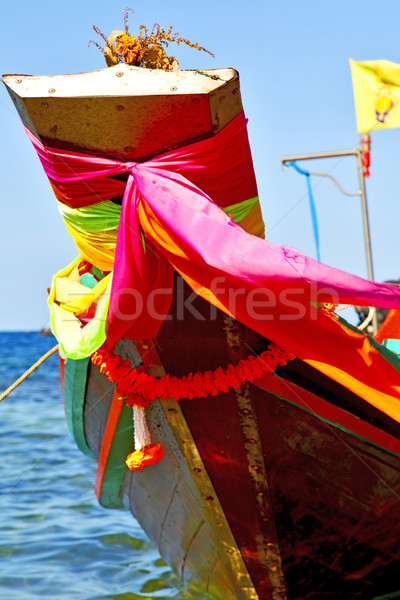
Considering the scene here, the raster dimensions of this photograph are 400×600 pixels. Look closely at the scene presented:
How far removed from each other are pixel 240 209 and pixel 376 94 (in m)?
4.90

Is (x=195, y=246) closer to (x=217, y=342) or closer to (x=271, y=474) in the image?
(x=217, y=342)

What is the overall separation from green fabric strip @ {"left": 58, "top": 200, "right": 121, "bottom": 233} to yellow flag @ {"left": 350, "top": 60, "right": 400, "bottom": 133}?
5044mm

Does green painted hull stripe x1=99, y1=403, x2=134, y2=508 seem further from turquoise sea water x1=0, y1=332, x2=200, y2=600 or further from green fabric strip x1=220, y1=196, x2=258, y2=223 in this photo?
green fabric strip x1=220, y1=196, x2=258, y2=223

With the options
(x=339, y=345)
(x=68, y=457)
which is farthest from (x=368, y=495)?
(x=68, y=457)

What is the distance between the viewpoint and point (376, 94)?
7.15 meters

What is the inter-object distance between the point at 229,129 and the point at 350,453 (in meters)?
1.58

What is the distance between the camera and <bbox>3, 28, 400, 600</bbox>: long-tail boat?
2543mm

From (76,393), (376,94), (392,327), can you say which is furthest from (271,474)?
(376,94)

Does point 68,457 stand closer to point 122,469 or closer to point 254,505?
point 122,469

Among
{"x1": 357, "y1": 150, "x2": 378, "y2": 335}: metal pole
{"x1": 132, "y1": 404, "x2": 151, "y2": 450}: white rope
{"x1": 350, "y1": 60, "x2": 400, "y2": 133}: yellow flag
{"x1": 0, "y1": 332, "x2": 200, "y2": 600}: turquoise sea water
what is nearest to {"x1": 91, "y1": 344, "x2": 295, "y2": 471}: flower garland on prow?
{"x1": 132, "y1": 404, "x2": 151, "y2": 450}: white rope

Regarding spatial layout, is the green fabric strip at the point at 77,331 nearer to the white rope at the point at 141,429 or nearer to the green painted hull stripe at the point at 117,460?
the white rope at the point at 141,429

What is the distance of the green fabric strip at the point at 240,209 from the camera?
114 inches

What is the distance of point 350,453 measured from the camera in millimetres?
3098

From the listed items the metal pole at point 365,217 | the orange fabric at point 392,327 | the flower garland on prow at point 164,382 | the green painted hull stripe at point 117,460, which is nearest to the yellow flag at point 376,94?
the metal pole at point 365,217
